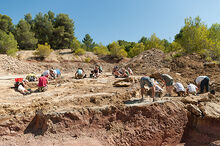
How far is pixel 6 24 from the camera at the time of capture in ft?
94.9

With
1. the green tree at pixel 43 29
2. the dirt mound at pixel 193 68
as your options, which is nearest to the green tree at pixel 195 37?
the dirt mound at pixel 193 68

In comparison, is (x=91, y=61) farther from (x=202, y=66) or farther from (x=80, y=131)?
(x=80, y=131)

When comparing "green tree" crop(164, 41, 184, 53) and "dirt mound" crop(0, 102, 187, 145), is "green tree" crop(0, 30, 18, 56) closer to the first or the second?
"dirt mound" crop(0, 102, 187, 145)

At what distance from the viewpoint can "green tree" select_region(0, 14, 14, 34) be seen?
28453 mm

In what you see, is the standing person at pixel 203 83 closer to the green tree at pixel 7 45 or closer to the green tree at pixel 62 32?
the green tree at pixel 7 45

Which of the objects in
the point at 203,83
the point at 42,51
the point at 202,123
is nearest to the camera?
the point at 202,123

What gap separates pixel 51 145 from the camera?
384 centimetres

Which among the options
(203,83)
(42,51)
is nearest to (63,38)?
(42,51)

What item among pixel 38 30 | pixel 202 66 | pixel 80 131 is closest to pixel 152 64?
pixel 202 66

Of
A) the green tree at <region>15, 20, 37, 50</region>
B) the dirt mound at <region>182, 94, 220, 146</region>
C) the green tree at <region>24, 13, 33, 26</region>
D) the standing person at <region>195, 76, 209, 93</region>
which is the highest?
the green tree at <region>24, 13, 33, 26</region>

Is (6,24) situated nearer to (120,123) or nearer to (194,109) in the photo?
(120,123)

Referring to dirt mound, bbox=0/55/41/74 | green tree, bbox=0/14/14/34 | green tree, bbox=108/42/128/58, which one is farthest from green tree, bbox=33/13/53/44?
dirt mound, bbox=0/55/41/74

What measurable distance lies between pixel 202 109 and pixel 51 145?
17.8 ft

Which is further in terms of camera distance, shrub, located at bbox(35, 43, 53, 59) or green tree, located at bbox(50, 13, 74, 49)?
green tree, located at bbox(50, 13, 74, 49)
